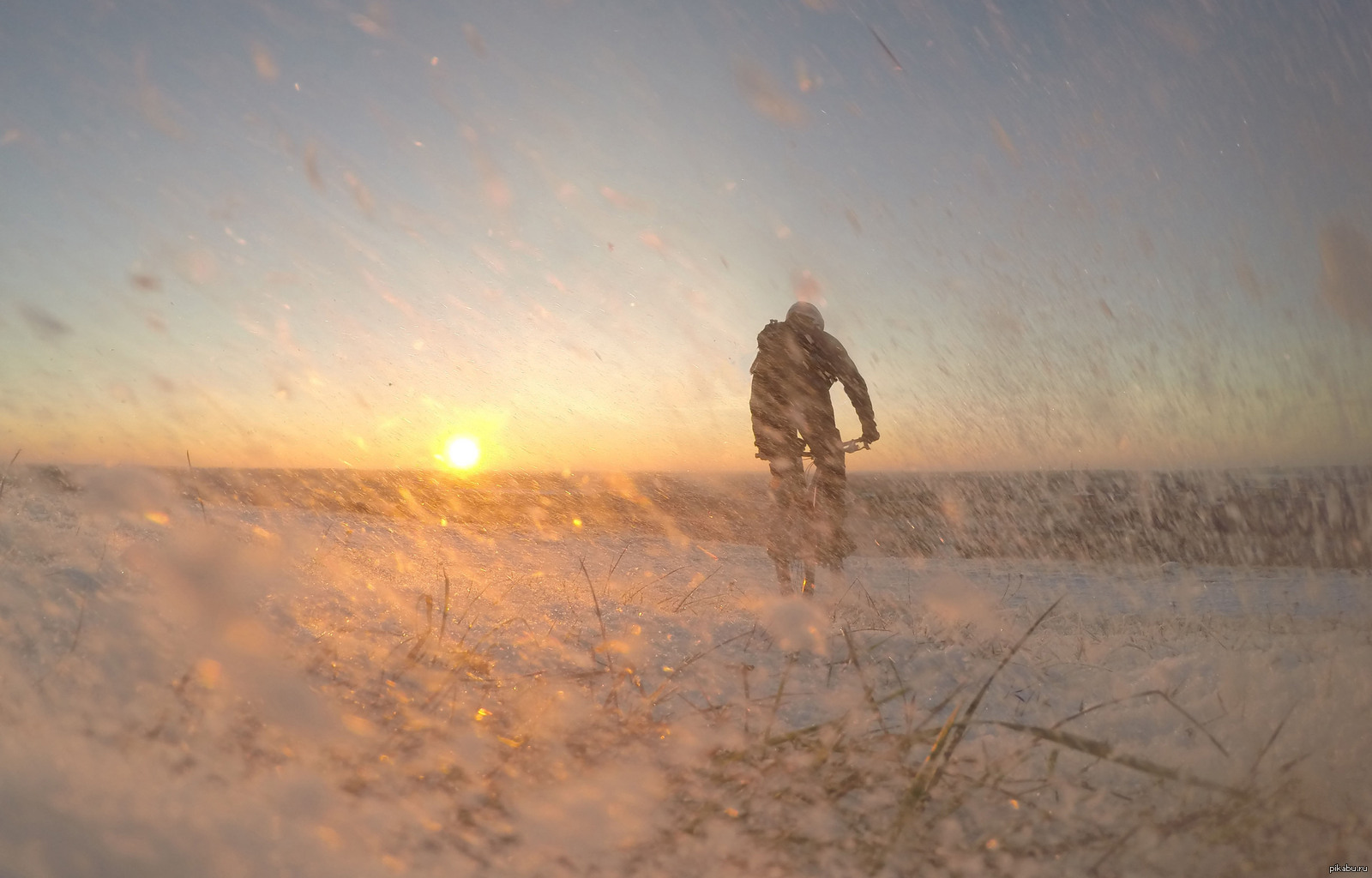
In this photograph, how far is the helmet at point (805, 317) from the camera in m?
5.30

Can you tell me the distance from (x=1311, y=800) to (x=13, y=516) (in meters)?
2.71

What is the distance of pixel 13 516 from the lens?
1941 millimetres

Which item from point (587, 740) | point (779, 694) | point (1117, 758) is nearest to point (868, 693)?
point (779, 694)

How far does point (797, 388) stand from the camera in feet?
17.4

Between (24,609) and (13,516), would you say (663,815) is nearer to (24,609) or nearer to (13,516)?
(24,609)

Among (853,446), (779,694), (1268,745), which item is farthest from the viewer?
(853,446)

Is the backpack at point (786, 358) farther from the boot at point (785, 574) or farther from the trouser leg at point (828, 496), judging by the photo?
the boot at point (785, 574)

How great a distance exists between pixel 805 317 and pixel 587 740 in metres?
4.42

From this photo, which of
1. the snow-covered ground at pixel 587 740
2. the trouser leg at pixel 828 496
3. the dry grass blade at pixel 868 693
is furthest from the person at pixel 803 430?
the dry grass blade at pixel 868 693

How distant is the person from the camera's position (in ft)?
16.6

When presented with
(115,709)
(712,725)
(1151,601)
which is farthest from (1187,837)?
(1151,601)

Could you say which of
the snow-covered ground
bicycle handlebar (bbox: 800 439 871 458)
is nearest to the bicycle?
bicycle handlebar (bbox: 800 439 871 458)

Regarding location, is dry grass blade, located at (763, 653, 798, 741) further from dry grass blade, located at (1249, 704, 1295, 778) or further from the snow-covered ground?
dry grass blade, located at (1249, 704, 1295, 778)

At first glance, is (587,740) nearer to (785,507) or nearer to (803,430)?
(785,507)
